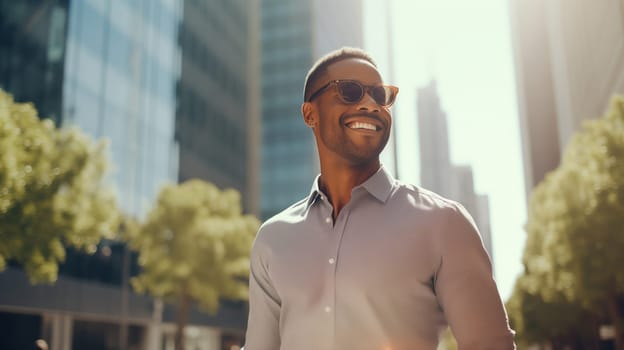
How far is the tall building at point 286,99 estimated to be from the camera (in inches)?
3115

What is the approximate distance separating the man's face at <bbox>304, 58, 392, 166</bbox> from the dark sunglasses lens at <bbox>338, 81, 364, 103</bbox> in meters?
0.02

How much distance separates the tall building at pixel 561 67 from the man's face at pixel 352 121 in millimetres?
37758

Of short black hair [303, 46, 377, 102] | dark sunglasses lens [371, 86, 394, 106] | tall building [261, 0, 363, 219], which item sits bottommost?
dark sunglasses lens [371, 86, 394, 106]

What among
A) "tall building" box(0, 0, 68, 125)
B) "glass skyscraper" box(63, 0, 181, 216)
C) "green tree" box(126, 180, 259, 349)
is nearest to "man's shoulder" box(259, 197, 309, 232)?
"glass skyscraper" box(63, 0, 181, 216)

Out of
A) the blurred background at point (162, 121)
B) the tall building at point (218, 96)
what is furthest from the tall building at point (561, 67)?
the tall building at point (218, 96)

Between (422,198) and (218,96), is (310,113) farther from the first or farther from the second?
(218,96)

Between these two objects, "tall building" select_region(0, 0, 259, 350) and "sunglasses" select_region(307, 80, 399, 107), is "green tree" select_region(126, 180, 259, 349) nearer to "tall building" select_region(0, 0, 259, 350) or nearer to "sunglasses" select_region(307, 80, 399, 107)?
"tall building" select_region(0, 0, 259, 350)

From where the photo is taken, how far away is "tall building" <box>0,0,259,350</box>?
2906 cm

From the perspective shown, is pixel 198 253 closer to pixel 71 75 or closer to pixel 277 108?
pixel 71 75

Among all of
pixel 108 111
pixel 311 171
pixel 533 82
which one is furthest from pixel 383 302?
pixel 533 82

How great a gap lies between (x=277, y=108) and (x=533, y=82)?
6251 cm

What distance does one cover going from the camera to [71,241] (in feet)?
61.8

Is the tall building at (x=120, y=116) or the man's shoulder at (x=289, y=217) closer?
the man's shoulder at (x=289, y=217)

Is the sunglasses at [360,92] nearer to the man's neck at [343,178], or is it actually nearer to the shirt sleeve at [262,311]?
the man's neck at [343,178]
